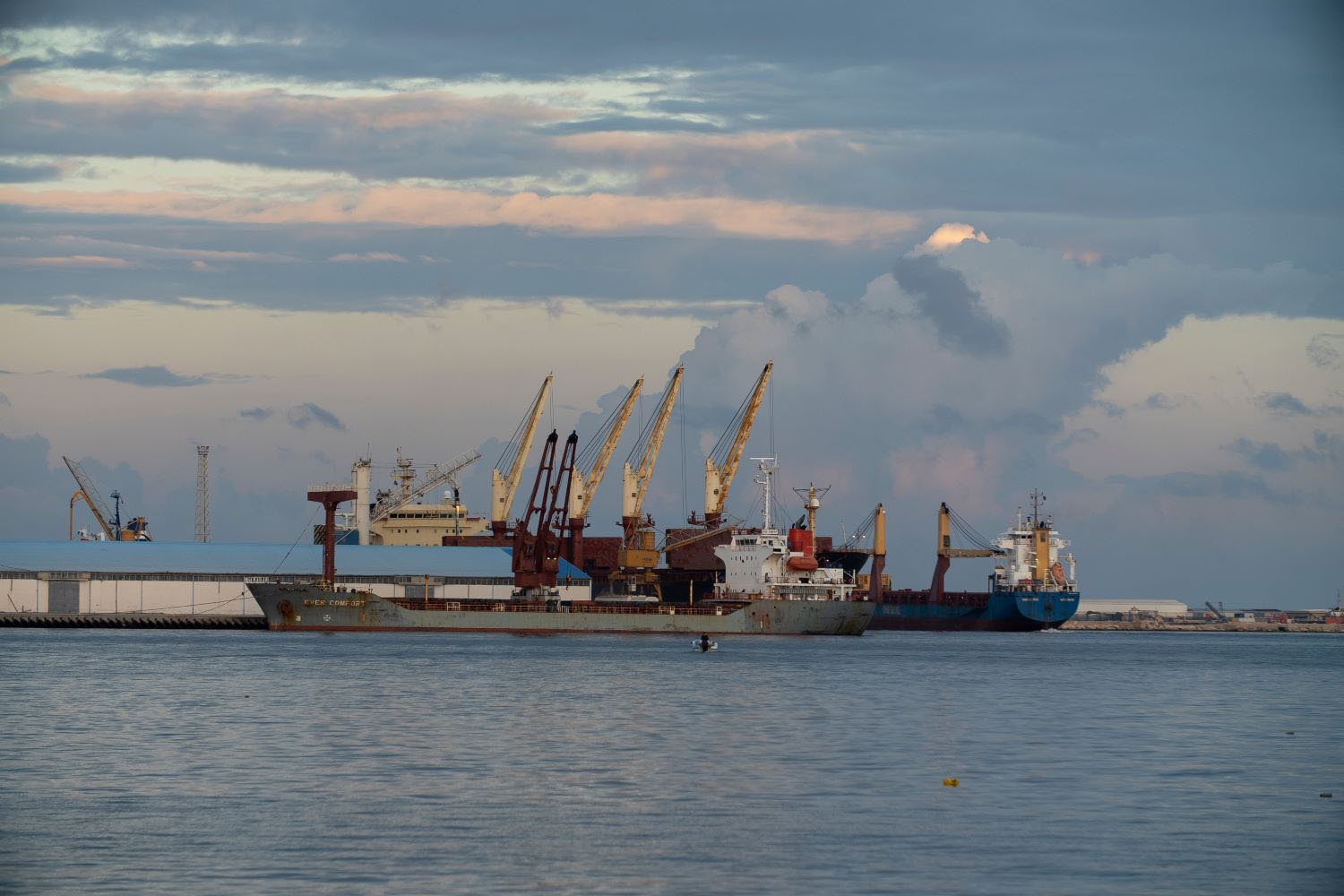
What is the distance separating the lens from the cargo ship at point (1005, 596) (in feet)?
524

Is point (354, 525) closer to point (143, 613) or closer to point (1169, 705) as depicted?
point (143, 613)

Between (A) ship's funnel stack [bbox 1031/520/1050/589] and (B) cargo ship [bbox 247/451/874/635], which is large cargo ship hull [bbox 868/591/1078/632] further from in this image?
(B) cargo ship [bbox 247/451/874/635]

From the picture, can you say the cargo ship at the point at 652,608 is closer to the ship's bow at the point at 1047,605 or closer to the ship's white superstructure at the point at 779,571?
the ship's white superstructure at the point at 779,571

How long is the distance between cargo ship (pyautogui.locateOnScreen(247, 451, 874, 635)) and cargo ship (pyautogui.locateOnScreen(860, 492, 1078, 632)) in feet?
148

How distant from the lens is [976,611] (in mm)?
161625

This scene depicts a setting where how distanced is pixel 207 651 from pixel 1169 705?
49.0 metres

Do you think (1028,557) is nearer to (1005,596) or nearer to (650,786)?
(1005,596)

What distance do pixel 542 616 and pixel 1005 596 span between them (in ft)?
193

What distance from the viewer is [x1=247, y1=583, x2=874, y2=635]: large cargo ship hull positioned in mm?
112312

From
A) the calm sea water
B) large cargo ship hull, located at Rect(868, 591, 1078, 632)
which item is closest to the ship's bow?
large cargo ship hull, located at Rect(868, 591, 1078, 632)

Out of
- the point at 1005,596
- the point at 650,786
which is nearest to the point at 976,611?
the point at 1005,596

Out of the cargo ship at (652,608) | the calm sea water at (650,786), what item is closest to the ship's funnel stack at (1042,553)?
the cargo ship at (652,608)

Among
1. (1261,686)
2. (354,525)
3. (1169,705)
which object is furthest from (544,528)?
(1169,705)

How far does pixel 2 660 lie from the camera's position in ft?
248
